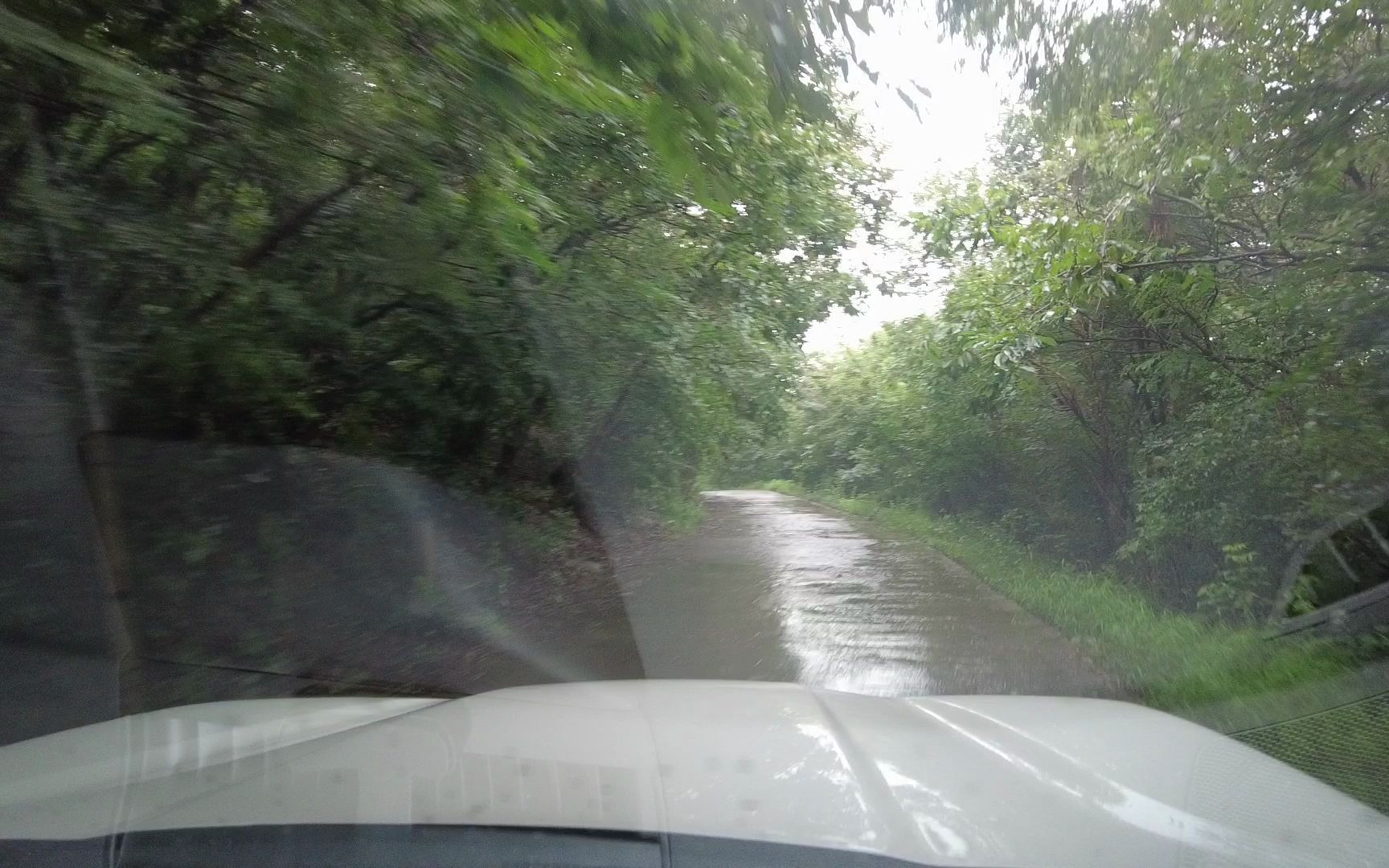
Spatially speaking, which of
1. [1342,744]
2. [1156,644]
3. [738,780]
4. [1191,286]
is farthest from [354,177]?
[1191,286]

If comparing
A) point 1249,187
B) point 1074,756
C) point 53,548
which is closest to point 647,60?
point 1074,756

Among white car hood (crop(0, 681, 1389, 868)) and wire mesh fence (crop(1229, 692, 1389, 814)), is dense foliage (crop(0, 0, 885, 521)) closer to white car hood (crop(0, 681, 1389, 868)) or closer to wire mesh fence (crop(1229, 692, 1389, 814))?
white car hood (crop(0, 681, 1389, 868))

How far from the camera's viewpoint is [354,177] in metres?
5.57

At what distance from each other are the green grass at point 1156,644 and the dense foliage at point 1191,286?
560mm

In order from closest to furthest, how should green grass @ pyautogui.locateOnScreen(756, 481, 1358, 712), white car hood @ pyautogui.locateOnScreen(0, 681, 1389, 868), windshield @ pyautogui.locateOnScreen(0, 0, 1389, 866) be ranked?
1. white car hood @ pyautogui.locateOnScreen(0, 681, 1389, 868)
2. windshield @ pyautogui.locateOnScreen(0, 0, 1389, 866)
3. green grass @ pyautogui.locateOnScreen(756, 481, 1358, 712)

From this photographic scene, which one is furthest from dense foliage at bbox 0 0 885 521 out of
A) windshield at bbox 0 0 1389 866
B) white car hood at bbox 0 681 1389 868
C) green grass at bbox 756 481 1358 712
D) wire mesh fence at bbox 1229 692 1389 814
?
green grass at bbox 756 481 1358 712

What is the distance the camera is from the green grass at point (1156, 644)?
20.1ft

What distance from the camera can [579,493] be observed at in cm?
1300

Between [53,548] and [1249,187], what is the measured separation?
28.7ft

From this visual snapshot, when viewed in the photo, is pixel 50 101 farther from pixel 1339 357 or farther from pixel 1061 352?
pixel 1061 352

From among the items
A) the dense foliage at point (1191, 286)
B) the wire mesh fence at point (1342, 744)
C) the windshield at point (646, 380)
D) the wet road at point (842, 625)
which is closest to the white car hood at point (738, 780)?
the windshield at point (646, 380)

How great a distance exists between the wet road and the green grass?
9.7 inches

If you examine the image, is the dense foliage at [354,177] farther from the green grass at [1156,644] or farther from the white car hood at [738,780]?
the green grass at [1156,644]

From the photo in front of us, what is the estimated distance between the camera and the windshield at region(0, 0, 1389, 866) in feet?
13.9
